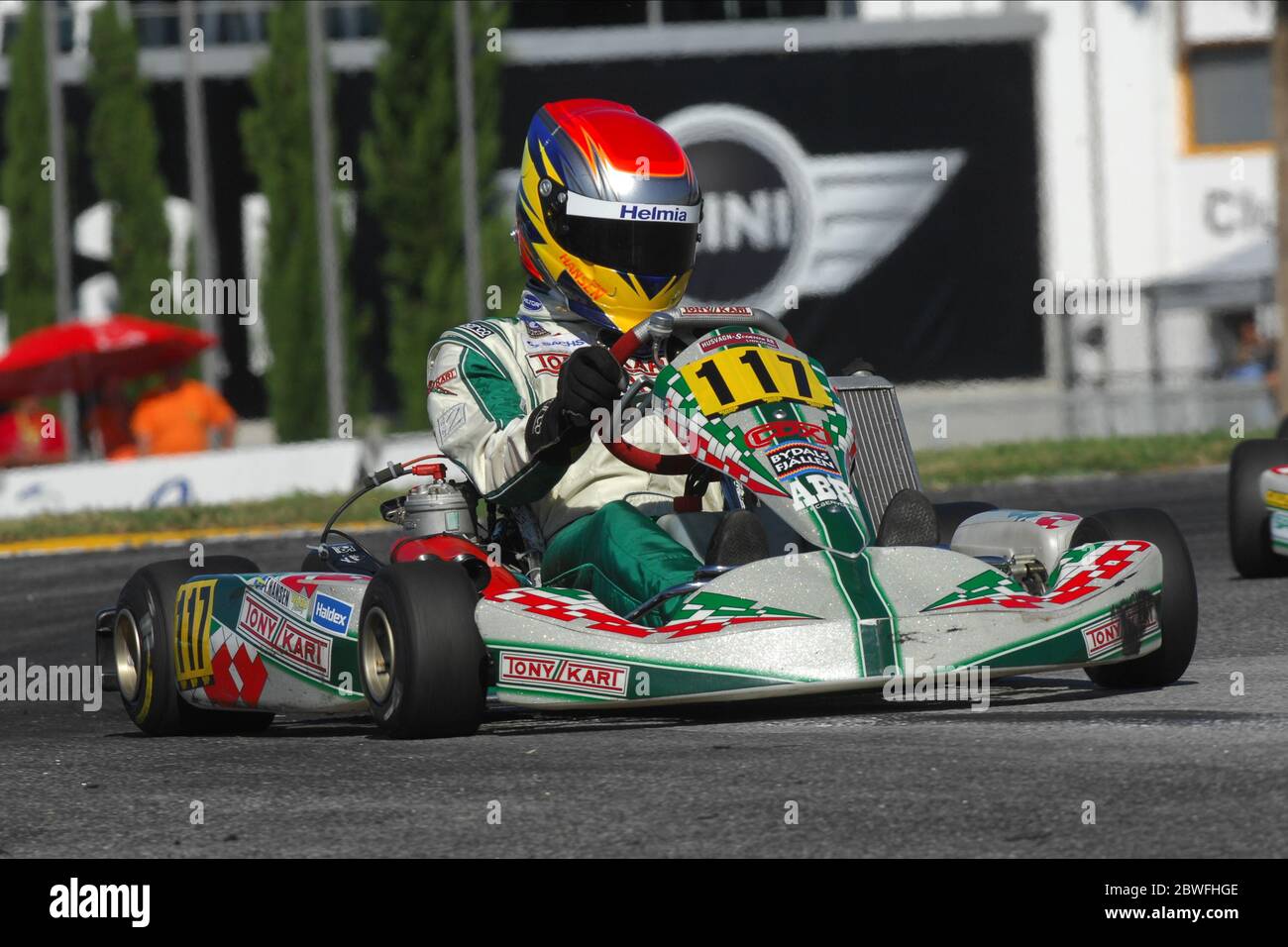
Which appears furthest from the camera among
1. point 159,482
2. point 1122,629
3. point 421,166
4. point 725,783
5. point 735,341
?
point 421,166

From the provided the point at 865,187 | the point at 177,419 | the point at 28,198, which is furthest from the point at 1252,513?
the point at 28,198

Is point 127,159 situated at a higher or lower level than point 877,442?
higher

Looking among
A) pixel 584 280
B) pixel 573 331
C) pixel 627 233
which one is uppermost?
pixel 627 233

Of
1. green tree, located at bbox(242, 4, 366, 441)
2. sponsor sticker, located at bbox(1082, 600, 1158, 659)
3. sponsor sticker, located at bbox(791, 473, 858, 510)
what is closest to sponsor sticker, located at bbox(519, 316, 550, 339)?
sponsor sticker, located at bbox(791, 473, 858, 510)

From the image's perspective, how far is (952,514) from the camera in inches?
246

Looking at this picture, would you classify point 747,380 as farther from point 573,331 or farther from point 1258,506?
point 1258,506

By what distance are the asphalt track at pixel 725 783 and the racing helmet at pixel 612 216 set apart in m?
1.13

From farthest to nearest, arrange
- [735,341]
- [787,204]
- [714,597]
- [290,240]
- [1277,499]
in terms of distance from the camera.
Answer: [787,204], [290,240], [1277,499], [735,341], [714,597]

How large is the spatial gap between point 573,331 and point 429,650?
142 cm

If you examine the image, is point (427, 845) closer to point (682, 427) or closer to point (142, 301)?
point (682, 427)

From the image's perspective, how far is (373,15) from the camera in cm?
2858

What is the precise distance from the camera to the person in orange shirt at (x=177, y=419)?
17.7 m
